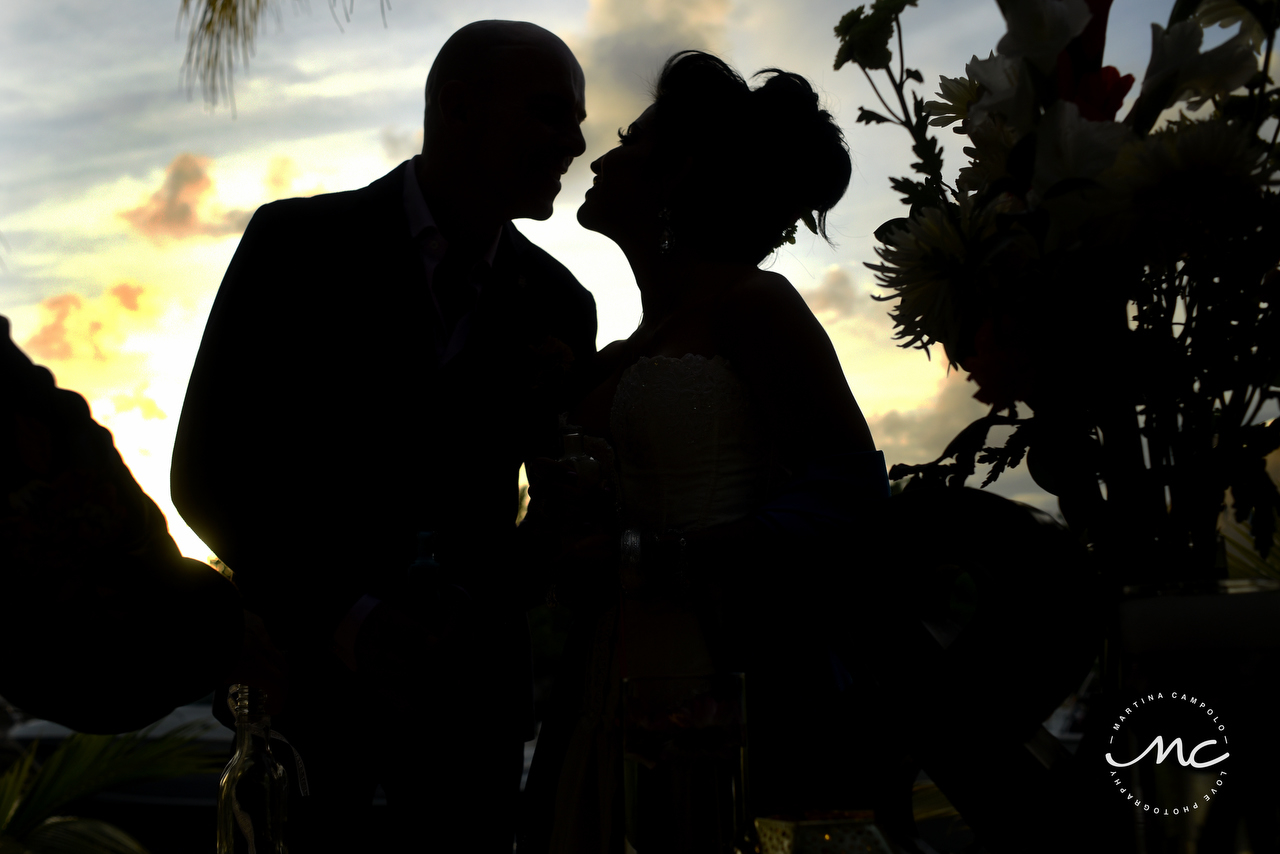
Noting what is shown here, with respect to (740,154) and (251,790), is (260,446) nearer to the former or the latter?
(251,790)

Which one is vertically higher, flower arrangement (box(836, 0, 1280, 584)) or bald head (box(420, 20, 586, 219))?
bald head (box(420, 20, 586, 219))

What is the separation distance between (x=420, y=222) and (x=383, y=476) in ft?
1.94

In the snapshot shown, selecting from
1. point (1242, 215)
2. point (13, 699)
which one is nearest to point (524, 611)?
point (13, 699)

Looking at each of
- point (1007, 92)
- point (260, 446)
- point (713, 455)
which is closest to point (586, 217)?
point (713, 455)

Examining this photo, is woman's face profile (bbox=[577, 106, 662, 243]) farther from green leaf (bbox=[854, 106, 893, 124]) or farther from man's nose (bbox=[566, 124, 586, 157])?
green leaf (bbox=[854, 106, 893, 124])

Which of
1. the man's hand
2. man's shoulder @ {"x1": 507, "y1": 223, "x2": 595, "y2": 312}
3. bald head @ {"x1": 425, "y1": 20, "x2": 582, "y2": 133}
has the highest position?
bald head @ {"x1": 425, "y1": 20, "x2": 582, "y2": 133}

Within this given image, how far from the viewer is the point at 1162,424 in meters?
0.92

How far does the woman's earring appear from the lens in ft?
7.13

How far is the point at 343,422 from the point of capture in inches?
75.7

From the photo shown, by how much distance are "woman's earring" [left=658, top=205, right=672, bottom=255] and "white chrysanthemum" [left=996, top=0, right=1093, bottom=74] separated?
51.0 inches

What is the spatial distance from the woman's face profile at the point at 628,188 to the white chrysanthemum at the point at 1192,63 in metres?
1.32

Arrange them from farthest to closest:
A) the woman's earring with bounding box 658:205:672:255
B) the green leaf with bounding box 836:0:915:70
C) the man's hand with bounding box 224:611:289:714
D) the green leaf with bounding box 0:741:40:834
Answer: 1. the green leaf with bounding box 0:741:40:834
2. the woman's earring with bounding box 658:205:672:255
3. the man's hand with bounding box 224:611:289:714
4. the green leaf with bounding box 836:0:915:70

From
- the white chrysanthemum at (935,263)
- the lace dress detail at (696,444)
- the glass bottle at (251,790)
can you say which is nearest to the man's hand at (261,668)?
the glass bottle at (251,790)

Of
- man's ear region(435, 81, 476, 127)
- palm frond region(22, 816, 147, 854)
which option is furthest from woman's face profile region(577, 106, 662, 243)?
palm frond region(22, 816, 147, 854)
